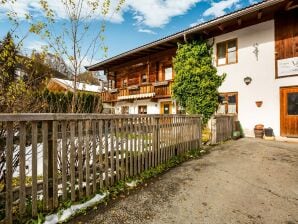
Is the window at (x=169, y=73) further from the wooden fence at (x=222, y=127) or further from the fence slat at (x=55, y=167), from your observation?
the fence slat at (x=55, y=167)

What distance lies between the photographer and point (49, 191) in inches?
119

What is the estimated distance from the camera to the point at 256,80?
10.8 m

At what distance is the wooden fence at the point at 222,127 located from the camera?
9062 millimetres

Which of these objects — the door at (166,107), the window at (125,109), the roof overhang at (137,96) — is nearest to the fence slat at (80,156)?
the door at (166,107)

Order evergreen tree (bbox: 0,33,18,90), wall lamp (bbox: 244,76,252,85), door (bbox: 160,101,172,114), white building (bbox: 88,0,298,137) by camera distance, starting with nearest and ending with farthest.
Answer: evergreen tree (bbox: 0,33,18,90) < white building (bbox: 88,0,298,137) < wall lamp (bbox: 244,76,252,85) < door (bbox: 160,101,172,114)

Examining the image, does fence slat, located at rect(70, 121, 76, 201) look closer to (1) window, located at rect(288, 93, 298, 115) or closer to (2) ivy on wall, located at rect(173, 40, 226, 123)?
(2) ivy on wall, located at rect(173, 40, 226, 123)

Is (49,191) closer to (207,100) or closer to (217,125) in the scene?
(217,125)

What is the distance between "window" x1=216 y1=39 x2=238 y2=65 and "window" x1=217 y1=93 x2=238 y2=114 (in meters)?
1.88

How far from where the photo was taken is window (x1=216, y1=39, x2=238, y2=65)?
1185 centimetres

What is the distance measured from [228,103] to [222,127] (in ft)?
9.02

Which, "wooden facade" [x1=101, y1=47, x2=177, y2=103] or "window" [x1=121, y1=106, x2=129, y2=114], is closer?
"wooden facade" [x1=101, y1=47, x2=177, y2=103]

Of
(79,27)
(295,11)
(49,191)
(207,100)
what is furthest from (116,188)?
(295,11)

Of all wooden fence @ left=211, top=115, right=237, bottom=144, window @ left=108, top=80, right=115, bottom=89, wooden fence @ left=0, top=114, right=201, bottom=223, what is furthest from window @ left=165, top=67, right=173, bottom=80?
wooden fence @ left=0, top=114, right=201, bottom=223

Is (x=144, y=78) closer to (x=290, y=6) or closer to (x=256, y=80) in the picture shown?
(x=256, y=80)
